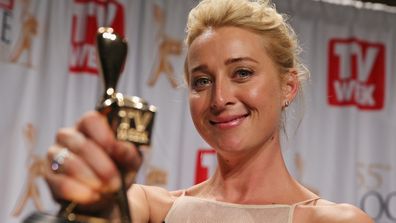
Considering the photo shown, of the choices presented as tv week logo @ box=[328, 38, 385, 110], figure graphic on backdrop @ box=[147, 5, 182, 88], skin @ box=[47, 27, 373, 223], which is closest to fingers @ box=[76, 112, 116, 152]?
skin @ box=[47, 27, 373, 223]

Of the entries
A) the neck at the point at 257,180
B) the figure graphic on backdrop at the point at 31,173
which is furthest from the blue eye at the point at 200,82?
the figure graphic on backdrop at the point at 31,173

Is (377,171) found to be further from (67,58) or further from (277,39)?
(277,39)

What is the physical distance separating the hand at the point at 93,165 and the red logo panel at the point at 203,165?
1.72 meters

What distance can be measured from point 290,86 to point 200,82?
0.59 feet

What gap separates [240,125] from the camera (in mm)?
965

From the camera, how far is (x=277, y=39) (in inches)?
41.9

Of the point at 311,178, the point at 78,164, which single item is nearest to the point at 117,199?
the point at 78,164

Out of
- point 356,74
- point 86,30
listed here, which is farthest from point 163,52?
point 356,74

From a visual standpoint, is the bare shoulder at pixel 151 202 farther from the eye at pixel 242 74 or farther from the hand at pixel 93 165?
the hand at pixel 93 165

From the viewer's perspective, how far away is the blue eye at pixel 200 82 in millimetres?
994

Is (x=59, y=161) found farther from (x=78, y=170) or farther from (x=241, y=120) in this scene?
(x=241, y=120)

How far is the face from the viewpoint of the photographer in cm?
97

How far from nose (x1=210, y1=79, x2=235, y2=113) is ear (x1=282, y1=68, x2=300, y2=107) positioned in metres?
0.14

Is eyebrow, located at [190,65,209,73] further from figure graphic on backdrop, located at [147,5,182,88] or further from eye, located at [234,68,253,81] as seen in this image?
figure graphic on backdrop, located at [147,5,182,88]
